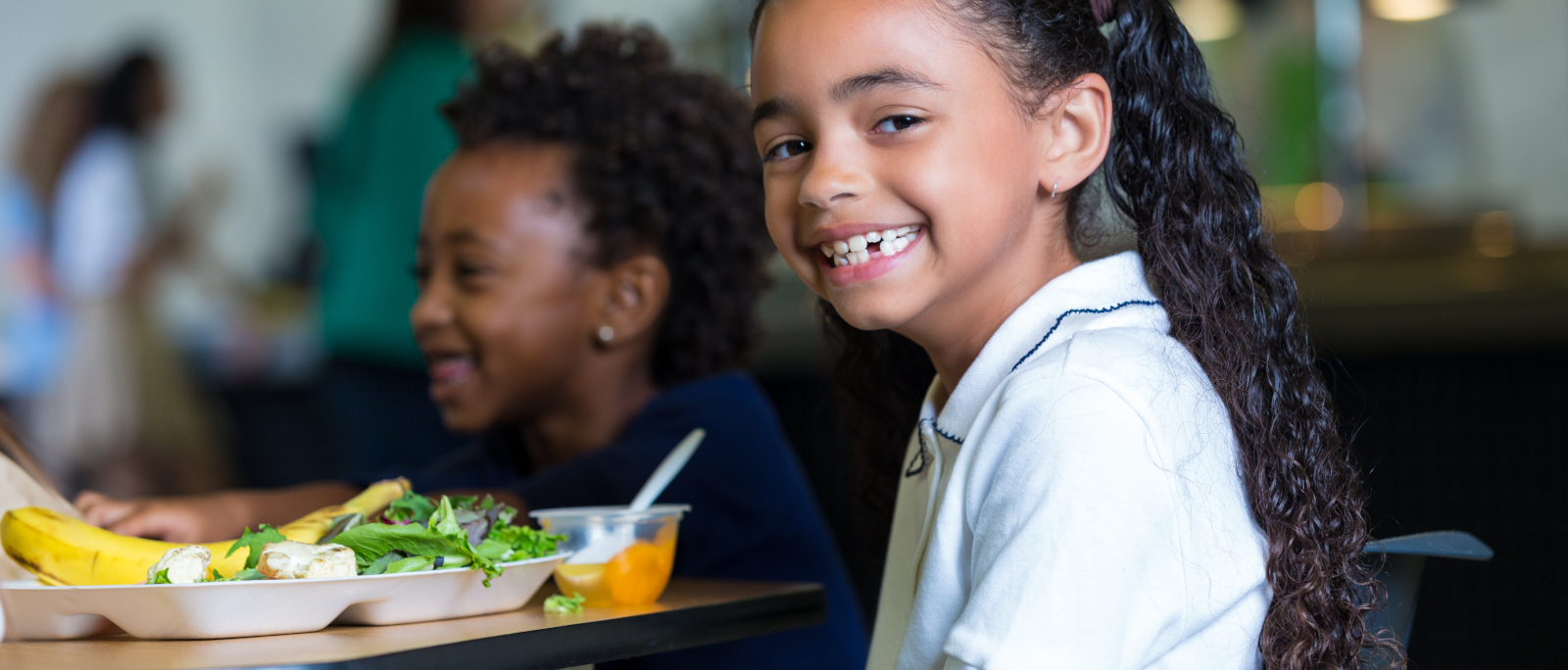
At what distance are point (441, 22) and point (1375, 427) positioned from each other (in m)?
1.87

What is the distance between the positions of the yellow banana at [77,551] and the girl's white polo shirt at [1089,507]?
1.57 ft

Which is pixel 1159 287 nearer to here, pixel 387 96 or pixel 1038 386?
pixel 1038 386

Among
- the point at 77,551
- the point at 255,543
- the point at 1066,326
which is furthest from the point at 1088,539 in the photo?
the point at 77,551

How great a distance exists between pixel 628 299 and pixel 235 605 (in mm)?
884

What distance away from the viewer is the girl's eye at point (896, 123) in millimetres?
934

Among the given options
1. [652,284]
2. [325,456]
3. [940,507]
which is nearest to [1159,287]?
[940,507]

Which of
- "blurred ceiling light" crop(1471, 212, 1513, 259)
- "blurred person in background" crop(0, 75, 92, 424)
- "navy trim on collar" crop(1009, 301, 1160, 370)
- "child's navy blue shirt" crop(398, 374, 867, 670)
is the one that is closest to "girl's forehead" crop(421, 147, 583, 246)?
"child's navy blue shirt" crop(398, 374, 867, 670)

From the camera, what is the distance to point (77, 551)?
86 cm

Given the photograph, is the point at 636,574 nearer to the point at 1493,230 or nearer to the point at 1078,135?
the point at 1078,135

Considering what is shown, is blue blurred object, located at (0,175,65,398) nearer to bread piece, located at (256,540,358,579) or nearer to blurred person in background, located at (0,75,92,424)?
blurred person in background, located at (0,75,92,424)

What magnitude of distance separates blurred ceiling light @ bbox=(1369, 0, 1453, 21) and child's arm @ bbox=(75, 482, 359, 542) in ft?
10.2

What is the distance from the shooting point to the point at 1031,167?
3.23 ft

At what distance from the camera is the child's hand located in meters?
1.16

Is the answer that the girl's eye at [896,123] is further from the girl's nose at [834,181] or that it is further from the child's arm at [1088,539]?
the child's arm at [1088,539]
